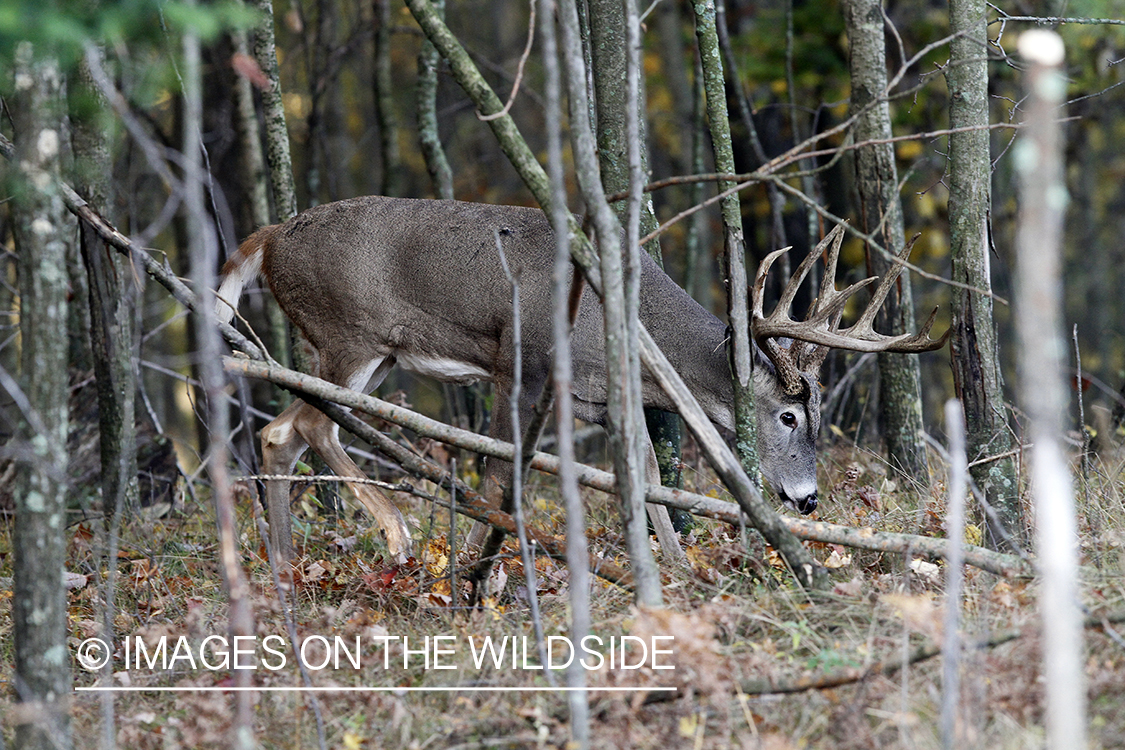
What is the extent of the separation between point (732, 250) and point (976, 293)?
3.15 feet

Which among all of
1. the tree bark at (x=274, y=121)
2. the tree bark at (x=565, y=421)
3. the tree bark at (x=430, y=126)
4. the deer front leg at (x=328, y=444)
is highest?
the tree bark at (x=430, y=126)

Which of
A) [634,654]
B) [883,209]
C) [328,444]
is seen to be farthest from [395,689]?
[883,209]

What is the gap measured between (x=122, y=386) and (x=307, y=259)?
1198 mm

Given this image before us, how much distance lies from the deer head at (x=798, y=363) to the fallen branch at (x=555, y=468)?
141 cm

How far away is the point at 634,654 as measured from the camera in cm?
328

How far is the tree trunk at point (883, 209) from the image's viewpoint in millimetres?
5121

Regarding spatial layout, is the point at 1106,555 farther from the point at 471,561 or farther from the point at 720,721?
the point at 471,561

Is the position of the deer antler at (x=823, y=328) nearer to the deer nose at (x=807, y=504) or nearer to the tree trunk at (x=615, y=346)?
the deer nose at (x=807, y=504)

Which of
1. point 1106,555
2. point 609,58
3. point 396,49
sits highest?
point 396,49

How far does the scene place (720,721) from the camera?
2.91 metres

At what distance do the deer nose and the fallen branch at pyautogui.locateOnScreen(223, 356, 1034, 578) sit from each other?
140cm

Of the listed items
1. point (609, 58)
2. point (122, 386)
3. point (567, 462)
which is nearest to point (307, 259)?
point (122, 386)

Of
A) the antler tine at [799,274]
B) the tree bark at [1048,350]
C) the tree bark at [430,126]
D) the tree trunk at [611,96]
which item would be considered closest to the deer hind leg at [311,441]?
the tree trunk at [611,96]

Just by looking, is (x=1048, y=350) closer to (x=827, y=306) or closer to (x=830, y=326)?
(x=827, y=306)
